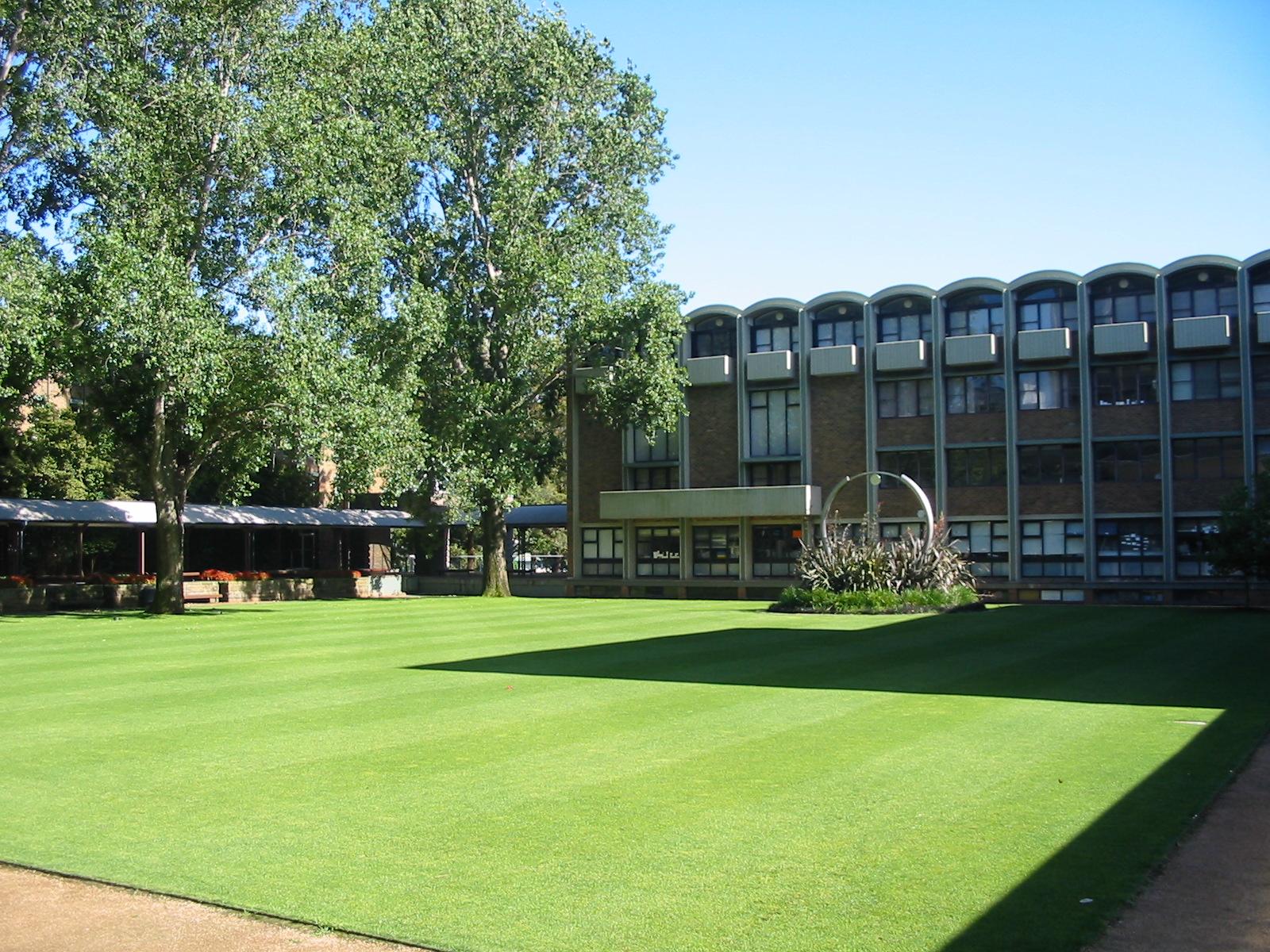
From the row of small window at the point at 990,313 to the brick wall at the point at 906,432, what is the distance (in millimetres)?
3341

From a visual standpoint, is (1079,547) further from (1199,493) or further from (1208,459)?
(1208,459)

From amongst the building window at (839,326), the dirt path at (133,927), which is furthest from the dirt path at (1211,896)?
the building window at (839,326)

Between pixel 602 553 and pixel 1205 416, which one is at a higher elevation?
pixel 1205 416

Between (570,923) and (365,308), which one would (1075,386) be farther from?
(570,923)

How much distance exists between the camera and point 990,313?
49750 millimetres

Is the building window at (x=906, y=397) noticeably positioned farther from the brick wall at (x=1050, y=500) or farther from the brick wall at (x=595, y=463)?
the brick wall at (x=595, y=463)

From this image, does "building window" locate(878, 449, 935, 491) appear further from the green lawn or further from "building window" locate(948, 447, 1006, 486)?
the green lawn

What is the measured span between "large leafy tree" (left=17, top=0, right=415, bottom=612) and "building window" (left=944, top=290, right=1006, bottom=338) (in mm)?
22973

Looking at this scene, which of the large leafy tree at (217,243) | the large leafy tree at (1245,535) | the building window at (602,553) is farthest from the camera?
the building window at (602,553)

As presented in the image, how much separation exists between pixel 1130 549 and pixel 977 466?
256 inches

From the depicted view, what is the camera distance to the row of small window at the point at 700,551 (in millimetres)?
53844

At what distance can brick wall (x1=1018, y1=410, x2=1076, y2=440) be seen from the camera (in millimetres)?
48375

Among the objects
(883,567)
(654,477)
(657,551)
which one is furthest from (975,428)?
(657,551)

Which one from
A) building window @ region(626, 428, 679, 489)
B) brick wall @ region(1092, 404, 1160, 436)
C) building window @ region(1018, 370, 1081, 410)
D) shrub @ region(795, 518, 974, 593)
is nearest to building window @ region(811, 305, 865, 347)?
building window @ region(1018, 370, 1081, 410)
